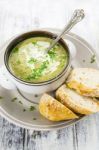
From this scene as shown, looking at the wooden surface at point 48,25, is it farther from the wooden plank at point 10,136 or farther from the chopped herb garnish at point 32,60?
the chopped herb garnish at point 32,60

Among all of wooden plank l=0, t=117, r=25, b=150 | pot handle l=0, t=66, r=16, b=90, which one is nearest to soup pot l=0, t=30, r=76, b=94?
pot handle l=0, t=66, r=16, b=90

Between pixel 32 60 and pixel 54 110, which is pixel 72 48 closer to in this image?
pixel 32 60

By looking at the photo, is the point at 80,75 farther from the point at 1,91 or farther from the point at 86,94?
the point at 1,91

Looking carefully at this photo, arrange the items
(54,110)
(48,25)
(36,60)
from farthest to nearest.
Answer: (48,25)
(36,60)
(54,110)

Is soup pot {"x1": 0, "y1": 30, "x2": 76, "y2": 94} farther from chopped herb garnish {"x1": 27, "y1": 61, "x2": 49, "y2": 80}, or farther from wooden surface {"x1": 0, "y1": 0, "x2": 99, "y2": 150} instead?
wooden surface {"x1": 0, "y1": 0, "x2": 99, "y2": 150}

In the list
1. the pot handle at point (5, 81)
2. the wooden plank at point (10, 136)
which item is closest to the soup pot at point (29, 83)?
the pot handle at point (5, 81)

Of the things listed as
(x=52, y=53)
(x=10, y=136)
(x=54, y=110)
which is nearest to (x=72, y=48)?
(x=52, y=53)
